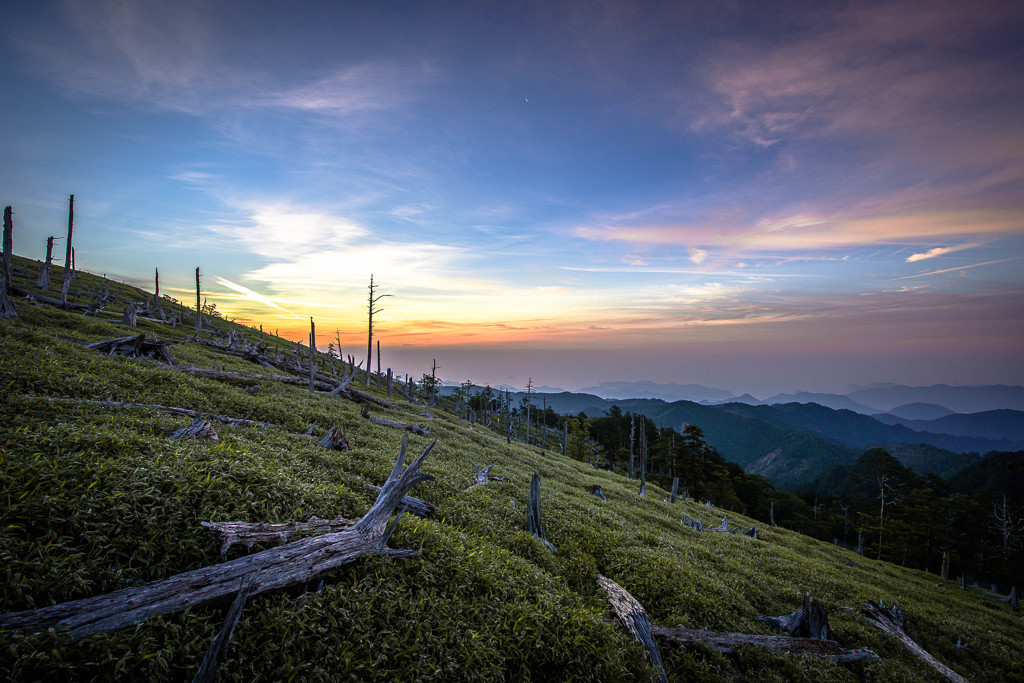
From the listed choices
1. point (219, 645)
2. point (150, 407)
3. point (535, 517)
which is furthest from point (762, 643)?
point (150, 407)

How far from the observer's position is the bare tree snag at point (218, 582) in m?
3.91

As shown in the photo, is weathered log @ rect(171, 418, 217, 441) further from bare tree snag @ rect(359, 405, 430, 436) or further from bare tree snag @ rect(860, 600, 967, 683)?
bare tree snag @ rect(860, 600, 967, 683)

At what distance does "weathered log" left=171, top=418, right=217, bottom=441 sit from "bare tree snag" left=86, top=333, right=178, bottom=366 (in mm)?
12478

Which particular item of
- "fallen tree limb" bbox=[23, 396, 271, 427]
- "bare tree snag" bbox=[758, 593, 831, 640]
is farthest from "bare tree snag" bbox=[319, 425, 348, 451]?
"bare tree snag" bbox=[758, 593, 831, 640]

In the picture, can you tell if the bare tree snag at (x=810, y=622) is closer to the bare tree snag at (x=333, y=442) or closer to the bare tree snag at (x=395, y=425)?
the bare tree snag at (x=333, y=442)

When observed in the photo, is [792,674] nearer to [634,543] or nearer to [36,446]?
[634,543]

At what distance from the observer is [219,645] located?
162 inches

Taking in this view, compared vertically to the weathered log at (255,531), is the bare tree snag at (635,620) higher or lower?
lower

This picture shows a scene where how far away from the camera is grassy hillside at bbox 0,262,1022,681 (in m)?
4.45

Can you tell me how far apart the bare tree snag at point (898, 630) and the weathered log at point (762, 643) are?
180 inches

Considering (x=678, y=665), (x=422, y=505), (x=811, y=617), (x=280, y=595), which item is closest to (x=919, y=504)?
(x=811, y=617)

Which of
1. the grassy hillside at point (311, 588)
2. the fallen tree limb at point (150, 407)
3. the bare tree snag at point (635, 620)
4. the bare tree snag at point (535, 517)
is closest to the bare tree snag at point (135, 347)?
the grassy hillside at point (311, 588)

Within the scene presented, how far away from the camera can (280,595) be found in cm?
530

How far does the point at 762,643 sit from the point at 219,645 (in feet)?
37.5
